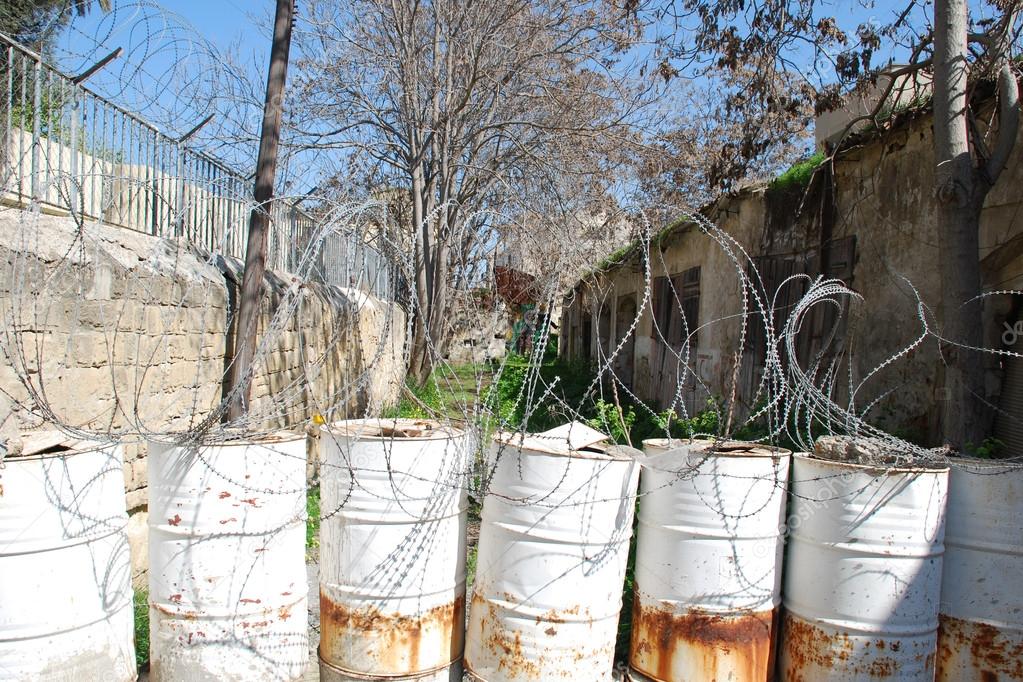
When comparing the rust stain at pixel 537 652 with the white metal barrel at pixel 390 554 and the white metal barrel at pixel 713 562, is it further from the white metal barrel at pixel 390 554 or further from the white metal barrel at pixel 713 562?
the white metal barrel at pixel 713 562

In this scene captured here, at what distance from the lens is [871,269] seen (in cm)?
616

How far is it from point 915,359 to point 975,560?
2.70 m

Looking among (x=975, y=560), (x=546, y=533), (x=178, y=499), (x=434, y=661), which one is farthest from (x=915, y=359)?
(x=178, y=499)

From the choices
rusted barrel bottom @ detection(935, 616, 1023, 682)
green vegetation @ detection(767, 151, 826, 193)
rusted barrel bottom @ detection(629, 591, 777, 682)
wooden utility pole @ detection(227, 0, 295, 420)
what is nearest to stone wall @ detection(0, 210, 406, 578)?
wooden utility pole @ detection(227, 0, 295, 420)

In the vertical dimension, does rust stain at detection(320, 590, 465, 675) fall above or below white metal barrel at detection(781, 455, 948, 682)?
below

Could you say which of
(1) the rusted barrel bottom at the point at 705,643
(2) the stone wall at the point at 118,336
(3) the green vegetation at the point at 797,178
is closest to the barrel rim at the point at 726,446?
(1) the rusted barrel bottom at the point at 705,643

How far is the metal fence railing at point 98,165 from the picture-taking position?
3859 millimetres

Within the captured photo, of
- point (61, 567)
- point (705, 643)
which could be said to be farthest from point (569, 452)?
point (61, 567)

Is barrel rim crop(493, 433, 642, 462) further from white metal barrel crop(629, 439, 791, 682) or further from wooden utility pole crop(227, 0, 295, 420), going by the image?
wooden utility pole crop(227, 0, 295, 420)

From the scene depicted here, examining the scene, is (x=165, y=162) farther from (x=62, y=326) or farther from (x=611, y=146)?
(x=611, y=146)

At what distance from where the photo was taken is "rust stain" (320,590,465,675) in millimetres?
3064

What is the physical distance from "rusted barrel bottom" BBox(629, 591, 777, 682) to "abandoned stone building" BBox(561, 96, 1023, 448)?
882 mm

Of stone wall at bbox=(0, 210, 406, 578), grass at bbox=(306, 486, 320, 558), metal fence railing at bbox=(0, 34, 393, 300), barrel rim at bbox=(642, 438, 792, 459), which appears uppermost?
metal fence railing at bbox=(0, 34, 393, 300)

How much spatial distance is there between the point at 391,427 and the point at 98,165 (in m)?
2.65
